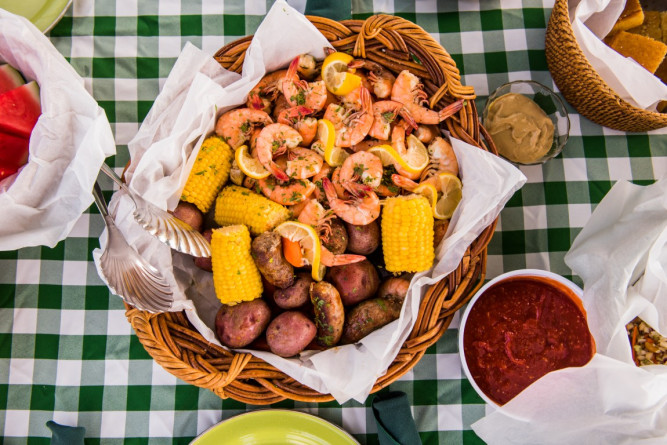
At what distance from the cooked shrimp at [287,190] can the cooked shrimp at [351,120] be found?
0.17 meters

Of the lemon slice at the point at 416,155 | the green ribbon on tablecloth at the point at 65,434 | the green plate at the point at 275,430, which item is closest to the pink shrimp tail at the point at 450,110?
the lemon slice at the point at 416,155

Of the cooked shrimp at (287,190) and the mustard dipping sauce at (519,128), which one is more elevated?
the mustard dipping sauce at (519,128)

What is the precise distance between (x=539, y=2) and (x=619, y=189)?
2.40 ft

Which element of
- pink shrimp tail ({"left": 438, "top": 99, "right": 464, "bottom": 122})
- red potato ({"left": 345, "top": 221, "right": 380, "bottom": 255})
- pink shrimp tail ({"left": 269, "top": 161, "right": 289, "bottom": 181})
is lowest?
red potato ({"left": 345, "top": 221, "right": 380, "bottom": 255})

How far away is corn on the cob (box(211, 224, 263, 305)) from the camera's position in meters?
1.45

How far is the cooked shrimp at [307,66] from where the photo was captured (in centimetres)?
159

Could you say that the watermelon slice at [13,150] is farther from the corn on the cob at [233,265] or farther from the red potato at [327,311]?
the red potato at [327,311]

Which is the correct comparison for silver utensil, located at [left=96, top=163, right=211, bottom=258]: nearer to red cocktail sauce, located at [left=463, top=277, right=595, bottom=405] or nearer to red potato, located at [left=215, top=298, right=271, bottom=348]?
red potato, located at [left=215, top=298, right=271, bottom=348]

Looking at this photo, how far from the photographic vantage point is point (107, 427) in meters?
1.71

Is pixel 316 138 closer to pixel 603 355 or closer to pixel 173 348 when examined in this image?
pixel 173 348

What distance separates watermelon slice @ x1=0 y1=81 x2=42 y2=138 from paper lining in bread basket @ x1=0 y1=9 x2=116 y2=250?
0.12 ft

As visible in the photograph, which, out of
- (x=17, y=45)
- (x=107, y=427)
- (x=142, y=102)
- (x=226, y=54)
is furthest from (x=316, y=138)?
(x=107, y=427)

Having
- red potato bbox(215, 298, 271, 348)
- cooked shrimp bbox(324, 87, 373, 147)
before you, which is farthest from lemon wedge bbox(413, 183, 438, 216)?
red potato bbox(215, 298, 271, 348)

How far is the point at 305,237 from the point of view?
4.84 ft
